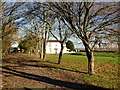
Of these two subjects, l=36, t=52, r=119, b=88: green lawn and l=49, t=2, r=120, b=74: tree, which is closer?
l=36, t=52, r=119, b=88: green lawn

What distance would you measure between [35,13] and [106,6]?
7.27 metres

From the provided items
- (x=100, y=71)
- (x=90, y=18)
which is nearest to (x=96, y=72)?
(x=100, y=71)

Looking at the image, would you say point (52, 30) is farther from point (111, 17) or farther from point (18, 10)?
point (111, 17)

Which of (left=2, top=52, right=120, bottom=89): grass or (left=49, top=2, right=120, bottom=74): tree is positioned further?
(left=49, top=2, right=120, bottom=74): tree

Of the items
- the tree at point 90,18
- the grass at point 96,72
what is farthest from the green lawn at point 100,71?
the tree at point 90,18

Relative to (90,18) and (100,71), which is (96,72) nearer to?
(100,71)

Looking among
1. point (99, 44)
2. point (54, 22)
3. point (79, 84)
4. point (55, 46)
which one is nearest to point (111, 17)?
point (99, 44)

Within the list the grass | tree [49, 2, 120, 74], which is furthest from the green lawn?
tree [49, 2, 120, 74]

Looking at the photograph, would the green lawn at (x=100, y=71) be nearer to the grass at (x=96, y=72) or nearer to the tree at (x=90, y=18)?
the grass at (x=96, y=72)

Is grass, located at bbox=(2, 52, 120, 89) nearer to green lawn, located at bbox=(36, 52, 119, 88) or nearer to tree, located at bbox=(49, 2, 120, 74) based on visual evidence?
A: green lawn, located at bbox=(36, 52, 119, 88)

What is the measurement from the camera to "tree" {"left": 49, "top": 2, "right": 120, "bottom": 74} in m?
12.9

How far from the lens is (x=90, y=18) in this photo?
13.8 meters

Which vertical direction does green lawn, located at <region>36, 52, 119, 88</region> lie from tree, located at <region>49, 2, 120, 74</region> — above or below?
below

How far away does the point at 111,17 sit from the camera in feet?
43.2
